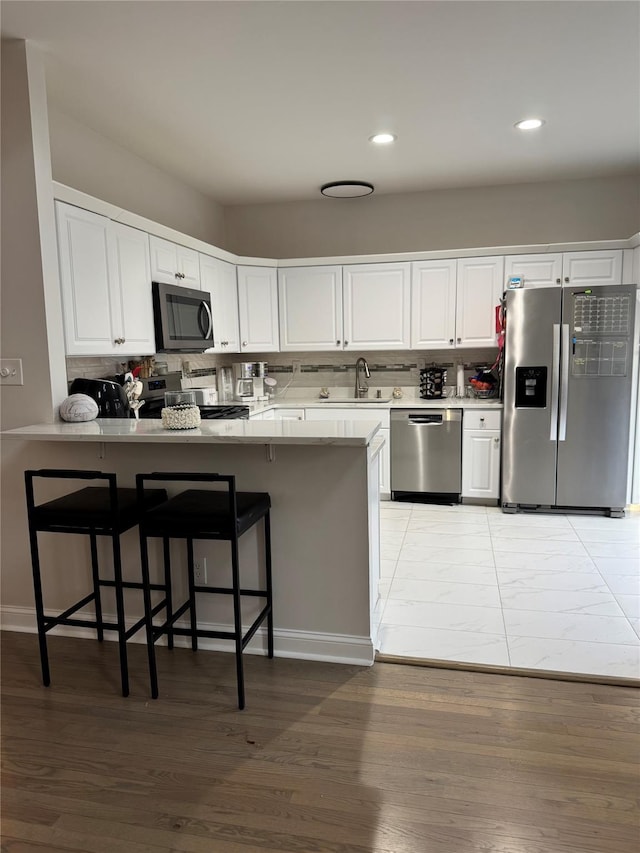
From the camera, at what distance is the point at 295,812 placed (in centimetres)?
174

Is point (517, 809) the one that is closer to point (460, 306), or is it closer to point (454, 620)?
point (454, 620)

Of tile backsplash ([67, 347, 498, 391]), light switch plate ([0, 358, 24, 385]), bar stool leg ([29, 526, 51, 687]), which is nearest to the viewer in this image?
bar stool leg ([29, 526, 51, 687])

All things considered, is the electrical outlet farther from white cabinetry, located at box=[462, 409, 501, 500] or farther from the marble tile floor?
white cabinetry, located at box=[462, 409, 501, 500]

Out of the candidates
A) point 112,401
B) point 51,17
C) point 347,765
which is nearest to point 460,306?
point 112,401

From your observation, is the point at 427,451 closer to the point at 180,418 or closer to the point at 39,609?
the point at 180,418

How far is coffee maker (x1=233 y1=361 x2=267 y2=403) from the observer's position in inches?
208

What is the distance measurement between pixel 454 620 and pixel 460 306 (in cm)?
291

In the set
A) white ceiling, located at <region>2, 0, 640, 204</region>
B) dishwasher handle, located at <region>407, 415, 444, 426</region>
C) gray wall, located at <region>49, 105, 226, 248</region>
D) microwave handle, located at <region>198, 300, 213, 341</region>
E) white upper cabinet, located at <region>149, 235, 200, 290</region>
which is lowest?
dishwasher handle, located at <region>407, 415, 444, 426</region>

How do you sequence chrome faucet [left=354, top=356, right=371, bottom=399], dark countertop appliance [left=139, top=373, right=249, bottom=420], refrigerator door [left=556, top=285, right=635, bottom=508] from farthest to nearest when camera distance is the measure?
chrome faucet [left=354, top=356, right=371, bottom=399], refrigerator door [left=556, top=285, right=635, bottom=508], dark countertop appliance [left=139, top=373, right=249, bottom=420]

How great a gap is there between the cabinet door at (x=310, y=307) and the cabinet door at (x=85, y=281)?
233 centimetres

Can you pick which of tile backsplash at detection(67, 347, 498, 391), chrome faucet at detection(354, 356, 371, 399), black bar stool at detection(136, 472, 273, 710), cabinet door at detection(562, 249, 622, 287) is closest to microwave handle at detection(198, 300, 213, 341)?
tile backsplash at detection(67, 347, 498, 391)

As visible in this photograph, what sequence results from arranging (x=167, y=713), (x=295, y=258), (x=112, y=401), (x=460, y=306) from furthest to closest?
(x=295, y=258) → (x=460, y=306) → (x=112, y=401) → (x=167, y=713)

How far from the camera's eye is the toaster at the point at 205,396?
14.6 ft

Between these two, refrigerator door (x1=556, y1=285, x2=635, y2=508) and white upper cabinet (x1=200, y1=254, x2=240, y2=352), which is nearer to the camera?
refrigerator door (x1=556, y1=285, x2=635, y2=508)
